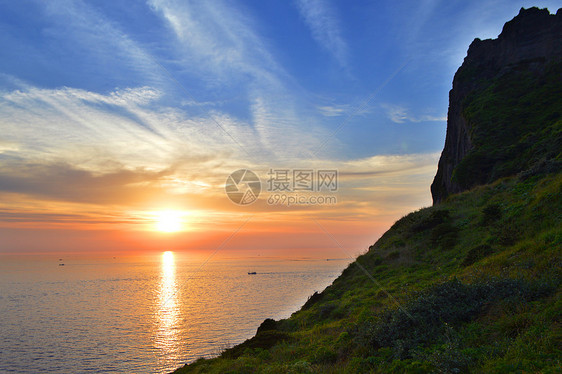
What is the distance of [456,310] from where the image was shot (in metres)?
11.6

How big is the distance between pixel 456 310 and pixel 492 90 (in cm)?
5679

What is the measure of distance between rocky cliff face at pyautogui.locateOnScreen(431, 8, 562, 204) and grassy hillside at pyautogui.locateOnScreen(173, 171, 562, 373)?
1672cm

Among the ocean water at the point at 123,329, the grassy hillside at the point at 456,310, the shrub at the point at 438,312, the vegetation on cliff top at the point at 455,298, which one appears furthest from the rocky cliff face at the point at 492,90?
the ocean water at the point at 123,329

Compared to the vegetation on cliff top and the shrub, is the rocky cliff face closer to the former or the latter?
the vegetation on cliff top

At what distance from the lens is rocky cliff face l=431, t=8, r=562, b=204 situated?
42.6 meters

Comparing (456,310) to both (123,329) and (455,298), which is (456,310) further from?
(123,329)

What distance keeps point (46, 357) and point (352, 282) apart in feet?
111

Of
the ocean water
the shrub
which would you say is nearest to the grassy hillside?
the shrub

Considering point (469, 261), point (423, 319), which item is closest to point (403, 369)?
point (423, 319)

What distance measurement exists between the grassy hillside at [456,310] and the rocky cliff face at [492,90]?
1672cm

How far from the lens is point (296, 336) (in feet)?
62.9

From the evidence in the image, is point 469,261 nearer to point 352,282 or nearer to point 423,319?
point 423,319

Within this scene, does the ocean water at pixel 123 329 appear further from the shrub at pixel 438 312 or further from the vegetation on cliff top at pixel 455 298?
the shrub at pixel 438 312

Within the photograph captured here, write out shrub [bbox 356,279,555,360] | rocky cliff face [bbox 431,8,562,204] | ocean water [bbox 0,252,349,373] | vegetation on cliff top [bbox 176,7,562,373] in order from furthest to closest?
1. rocky cliff face [bbox 431,8,562,204]
2. ocean water [bbox 0,252,349,373]
3. shrub [bbox 356,279,555,360]
4. vegetation on cliff top [bbox 176,7,562,373]
